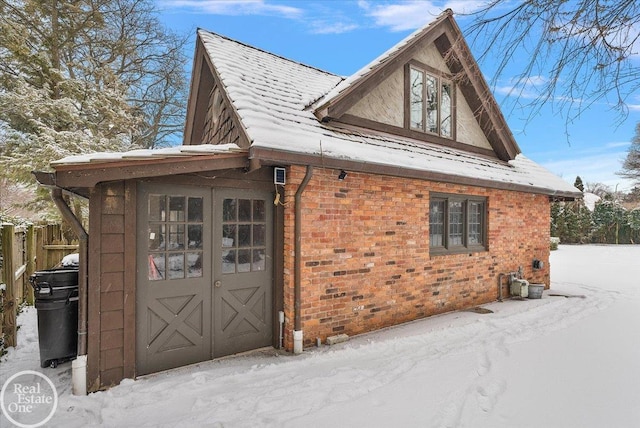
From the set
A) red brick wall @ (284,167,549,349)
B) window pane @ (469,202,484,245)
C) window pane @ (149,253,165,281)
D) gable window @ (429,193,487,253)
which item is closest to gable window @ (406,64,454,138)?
red brick wall @ (284,167,549,349)

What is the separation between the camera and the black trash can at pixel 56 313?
3740 millimetres

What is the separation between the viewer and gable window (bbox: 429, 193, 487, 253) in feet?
21.2

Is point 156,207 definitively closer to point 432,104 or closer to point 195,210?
point 195,210

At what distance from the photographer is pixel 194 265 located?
160 inches

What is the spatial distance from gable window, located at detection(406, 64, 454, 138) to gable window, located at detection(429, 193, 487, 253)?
5.09 feet

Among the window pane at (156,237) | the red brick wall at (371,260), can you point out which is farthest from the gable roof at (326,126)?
the window pane at (156,237)

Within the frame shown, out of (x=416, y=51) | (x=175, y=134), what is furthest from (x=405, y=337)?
(x=175, y=134)

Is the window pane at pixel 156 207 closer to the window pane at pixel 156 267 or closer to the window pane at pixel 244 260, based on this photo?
the window pane at pixel 156 267

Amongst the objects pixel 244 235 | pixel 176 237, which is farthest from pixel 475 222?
pixel 176 237

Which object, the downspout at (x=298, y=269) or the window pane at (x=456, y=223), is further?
the window pane at (x=456, y=223)

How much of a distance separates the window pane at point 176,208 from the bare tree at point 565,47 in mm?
3532

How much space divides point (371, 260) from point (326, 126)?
7.48 feet

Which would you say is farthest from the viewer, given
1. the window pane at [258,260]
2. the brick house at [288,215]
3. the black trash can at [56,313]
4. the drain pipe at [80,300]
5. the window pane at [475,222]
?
the window pane at [475,222]

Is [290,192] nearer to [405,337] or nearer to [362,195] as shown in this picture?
[362,195]
